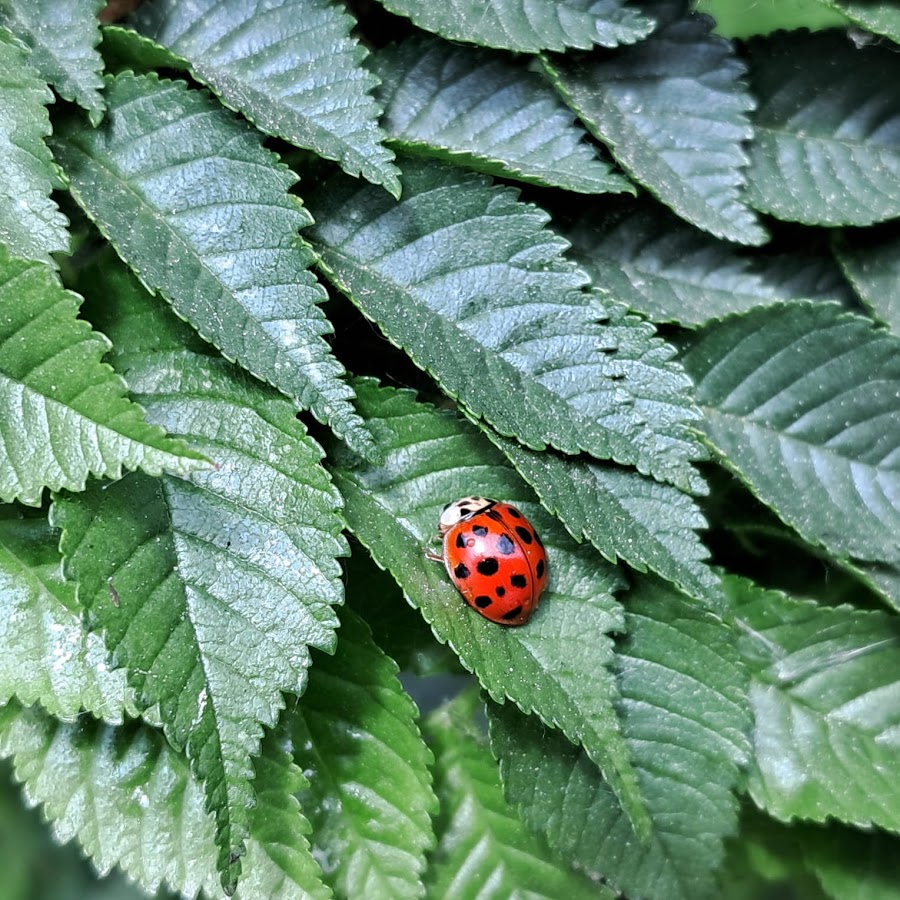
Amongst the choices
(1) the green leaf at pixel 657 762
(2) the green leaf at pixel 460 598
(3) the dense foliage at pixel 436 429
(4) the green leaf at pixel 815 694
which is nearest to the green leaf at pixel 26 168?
(3) the dense foliage at pixel 436 429

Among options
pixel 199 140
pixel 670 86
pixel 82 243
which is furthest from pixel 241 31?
pixel 670 86

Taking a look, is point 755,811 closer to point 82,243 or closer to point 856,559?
point 856,559

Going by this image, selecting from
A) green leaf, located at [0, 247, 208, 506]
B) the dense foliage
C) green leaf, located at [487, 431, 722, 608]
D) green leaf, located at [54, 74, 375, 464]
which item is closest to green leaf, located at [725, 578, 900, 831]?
the dense foliage

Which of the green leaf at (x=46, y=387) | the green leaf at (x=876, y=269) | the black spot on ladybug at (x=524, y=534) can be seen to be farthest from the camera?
the green leaf at (x=876, y=269)

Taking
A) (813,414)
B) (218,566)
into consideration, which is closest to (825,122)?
(813,414)

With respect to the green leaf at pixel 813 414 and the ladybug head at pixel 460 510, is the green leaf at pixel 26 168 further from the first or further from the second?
the green leaf at pixel 813 414

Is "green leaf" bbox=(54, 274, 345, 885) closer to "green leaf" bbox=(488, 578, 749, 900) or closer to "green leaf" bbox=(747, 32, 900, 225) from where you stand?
"green leaf" bbox=(488, 578, 749, 900)
